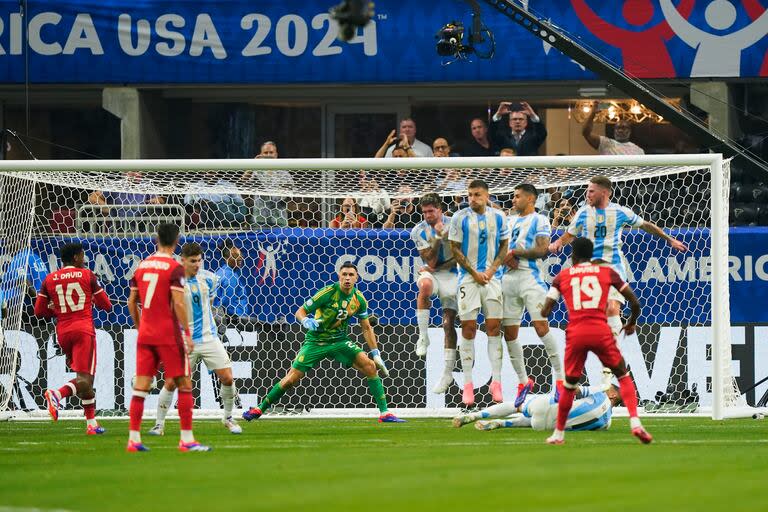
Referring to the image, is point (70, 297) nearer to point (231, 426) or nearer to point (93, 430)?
point (93, 430)

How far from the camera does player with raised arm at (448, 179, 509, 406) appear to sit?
48.1ft

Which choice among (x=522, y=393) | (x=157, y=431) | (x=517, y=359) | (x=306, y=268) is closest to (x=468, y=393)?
(x=517, y=359)

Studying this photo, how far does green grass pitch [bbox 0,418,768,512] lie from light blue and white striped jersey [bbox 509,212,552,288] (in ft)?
6.90

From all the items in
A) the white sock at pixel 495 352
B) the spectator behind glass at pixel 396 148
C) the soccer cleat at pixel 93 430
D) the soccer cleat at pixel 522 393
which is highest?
the spectator behind glass at pixel 396 148

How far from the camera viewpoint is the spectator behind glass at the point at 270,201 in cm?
1703

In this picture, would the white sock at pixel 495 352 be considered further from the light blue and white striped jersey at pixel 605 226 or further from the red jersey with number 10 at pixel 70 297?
the red jersey with number 10 at pixel 70 297

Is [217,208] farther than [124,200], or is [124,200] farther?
[124,200]

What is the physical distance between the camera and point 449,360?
49.7 ft

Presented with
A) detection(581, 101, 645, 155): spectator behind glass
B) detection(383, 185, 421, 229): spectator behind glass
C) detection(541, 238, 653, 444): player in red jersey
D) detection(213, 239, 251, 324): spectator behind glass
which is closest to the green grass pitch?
detection(541, 238, 653, 444): player in red jersey

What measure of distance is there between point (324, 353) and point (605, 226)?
3.17 meters

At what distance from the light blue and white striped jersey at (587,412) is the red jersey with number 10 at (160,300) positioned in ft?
12.7

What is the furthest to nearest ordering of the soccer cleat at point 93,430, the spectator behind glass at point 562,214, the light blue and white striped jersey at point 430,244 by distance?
the spectator behind glass at point 562,214, the light blue and white striped jersey at point 430,244, the soccer cleat at point 93,430

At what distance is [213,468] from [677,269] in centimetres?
838

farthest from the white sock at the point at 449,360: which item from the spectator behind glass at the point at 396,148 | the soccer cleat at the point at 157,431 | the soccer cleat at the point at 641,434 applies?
the spectator behind glass at the point at 396,148
